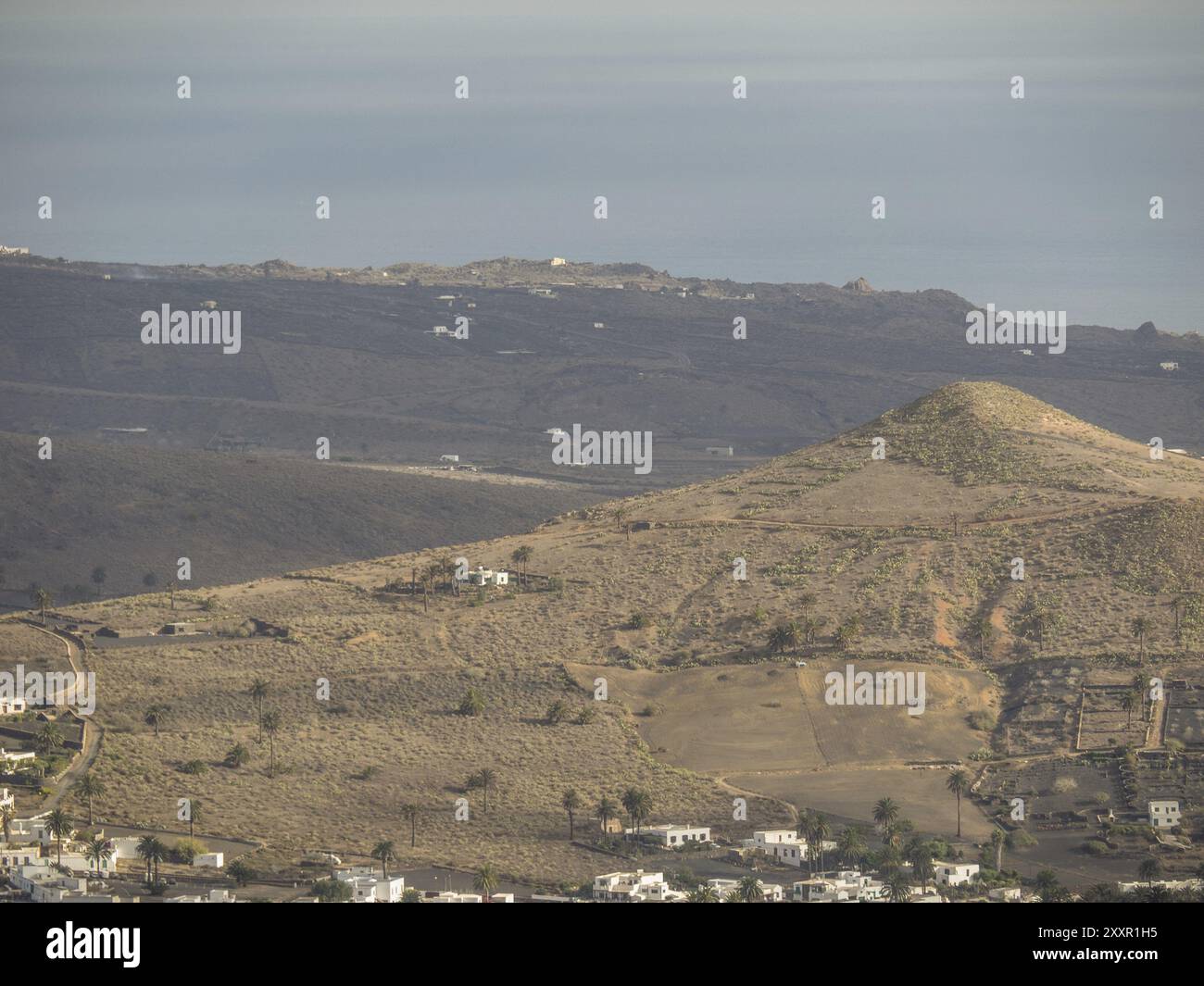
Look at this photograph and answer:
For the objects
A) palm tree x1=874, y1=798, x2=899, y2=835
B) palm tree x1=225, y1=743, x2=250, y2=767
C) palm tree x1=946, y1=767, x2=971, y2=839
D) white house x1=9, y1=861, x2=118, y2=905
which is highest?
palm tree x1=225, y1=743, x2=250, y2=767

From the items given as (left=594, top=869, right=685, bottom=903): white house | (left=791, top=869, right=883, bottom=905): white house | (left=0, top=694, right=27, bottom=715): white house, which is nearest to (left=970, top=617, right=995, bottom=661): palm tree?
(left=791, top=869, right=883, bottom=905): white house

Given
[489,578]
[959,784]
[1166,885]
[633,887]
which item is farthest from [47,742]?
[1166,885]

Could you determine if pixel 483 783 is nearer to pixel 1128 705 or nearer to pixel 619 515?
pixel 1128 705

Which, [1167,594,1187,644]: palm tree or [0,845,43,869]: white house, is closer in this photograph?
[0,845,43,869]: white house

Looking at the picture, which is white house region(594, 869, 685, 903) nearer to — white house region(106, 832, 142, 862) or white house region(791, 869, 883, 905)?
white house region(791, 869, 883, 905)

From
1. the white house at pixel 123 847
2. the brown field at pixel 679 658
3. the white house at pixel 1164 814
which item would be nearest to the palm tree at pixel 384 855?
the brown field at pixel 679 658

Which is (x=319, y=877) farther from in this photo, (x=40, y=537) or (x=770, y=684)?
(x=40, y=537)

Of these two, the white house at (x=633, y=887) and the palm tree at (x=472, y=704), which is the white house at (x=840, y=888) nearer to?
the white house at (x=633, y=887)
